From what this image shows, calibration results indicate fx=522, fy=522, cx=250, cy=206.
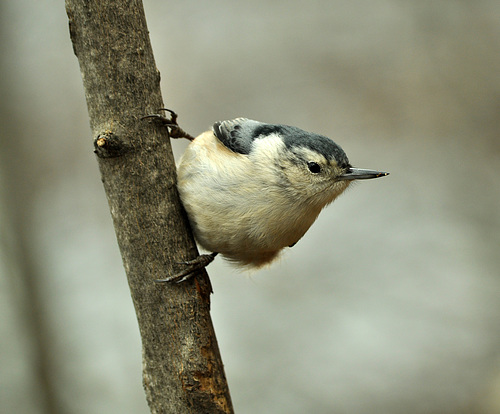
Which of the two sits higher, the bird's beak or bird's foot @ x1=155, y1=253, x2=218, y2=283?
the bird's beak

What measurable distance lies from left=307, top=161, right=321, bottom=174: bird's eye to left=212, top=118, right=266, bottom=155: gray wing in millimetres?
226

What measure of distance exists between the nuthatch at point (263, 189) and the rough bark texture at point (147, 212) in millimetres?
82

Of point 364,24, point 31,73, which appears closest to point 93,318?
point 31,73

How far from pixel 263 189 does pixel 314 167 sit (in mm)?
188

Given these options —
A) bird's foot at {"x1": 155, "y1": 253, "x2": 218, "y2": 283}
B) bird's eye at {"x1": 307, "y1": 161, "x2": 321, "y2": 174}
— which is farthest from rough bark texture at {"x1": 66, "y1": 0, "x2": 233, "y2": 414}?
bird's eye at {"x1": 307, "y1": 161, "x2": 321, "y2": 174}

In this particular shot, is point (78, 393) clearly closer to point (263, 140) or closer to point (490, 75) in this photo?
point (263, 140)

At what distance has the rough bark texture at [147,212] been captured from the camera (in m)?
1.60

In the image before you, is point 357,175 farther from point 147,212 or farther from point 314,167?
point 147,212

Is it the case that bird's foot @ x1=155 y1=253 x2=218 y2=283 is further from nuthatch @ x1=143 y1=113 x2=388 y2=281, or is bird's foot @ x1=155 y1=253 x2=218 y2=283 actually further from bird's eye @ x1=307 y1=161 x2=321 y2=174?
bird's eye @ x1=307 y1=161 x2=321 y2=174

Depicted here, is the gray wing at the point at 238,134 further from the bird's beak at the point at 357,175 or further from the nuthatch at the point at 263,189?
the bird's beak at the point at 357,175

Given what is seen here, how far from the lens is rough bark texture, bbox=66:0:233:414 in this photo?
5.24 feet

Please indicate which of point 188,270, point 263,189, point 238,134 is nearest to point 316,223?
point 238,134

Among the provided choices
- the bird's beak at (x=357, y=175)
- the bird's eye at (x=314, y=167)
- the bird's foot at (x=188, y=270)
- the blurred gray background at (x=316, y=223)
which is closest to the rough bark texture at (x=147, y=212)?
the bird's foot at (x=188, y=270)

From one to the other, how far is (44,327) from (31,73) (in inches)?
69.4
